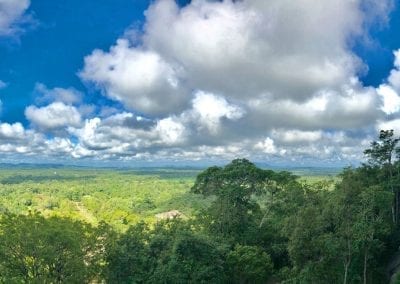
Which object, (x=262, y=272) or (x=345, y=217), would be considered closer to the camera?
(x=345, y=217)

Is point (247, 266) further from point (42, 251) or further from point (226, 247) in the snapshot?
point (42, 251)

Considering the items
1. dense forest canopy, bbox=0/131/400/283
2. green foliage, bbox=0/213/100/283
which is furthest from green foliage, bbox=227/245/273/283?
green foliage, bbox=0/213/100/283

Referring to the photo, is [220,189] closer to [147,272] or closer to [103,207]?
[147,272]

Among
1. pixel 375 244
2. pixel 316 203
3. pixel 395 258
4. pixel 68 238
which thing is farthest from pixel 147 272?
pixel 395 258

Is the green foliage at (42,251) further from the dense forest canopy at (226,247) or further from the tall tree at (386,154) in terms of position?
the tall tree at (386,154)

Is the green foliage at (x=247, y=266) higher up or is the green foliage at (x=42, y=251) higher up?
the green foliage at (x=42, y=251)

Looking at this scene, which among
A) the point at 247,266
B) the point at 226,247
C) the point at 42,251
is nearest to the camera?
the point at 42,251

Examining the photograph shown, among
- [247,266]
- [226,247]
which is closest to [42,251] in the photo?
[226,247]

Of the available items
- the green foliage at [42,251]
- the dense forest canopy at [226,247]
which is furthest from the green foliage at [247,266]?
the green foliage at [42,251]
